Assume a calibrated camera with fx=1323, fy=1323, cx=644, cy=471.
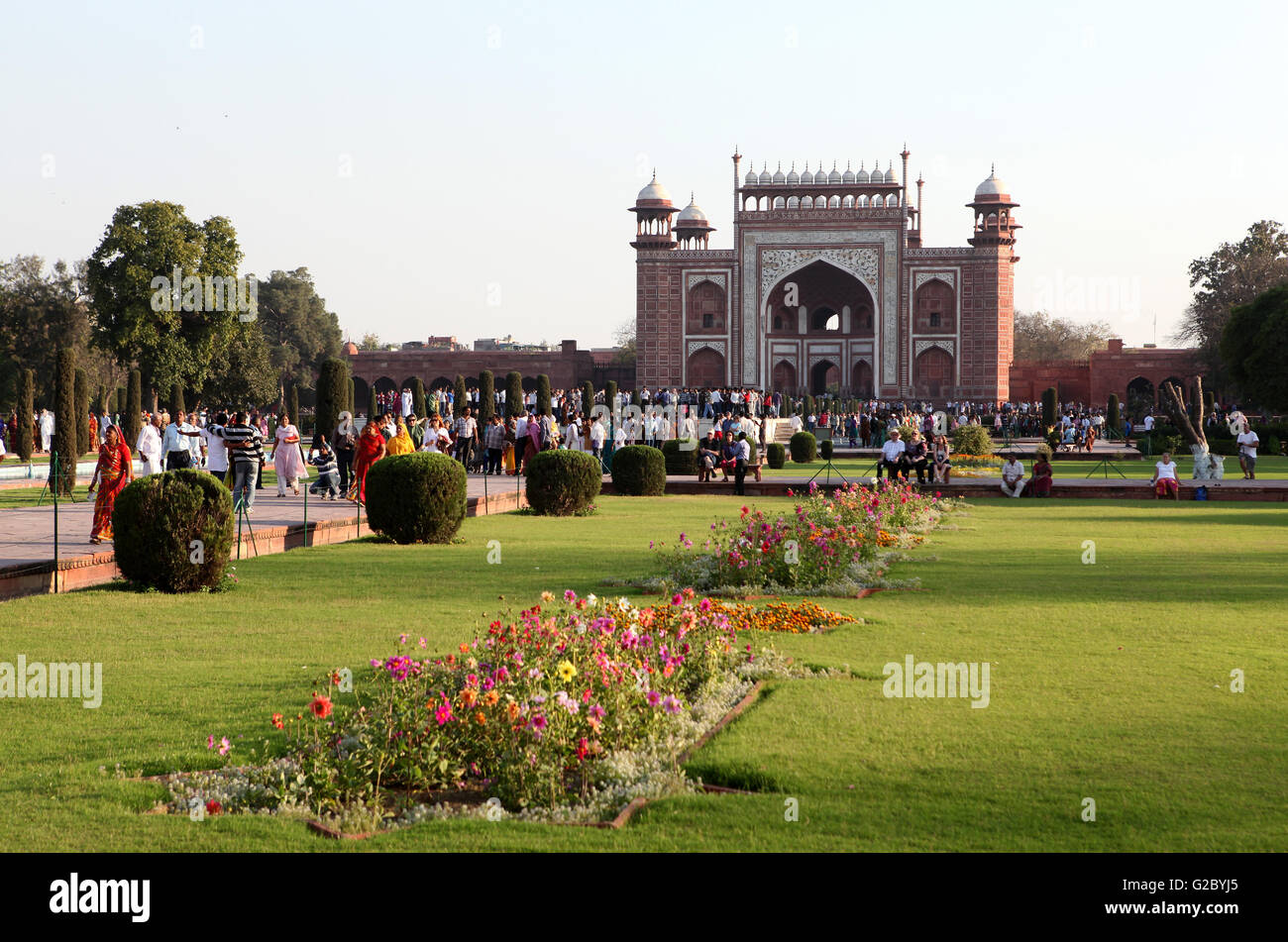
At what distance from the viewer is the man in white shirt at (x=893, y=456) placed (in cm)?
1603

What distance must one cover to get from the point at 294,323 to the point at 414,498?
4657 centimetres

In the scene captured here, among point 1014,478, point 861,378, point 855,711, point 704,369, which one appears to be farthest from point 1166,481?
point 861,378

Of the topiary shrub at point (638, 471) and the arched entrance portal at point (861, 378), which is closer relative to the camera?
the topiary shrub at point (638, 471)

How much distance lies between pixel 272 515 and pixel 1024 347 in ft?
218

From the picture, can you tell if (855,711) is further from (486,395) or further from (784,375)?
(784,375)

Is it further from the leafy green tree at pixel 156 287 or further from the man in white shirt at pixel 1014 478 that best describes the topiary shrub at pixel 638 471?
the leafy green tree at pixel 156 287

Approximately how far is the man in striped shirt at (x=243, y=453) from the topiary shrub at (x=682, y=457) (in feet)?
28.2

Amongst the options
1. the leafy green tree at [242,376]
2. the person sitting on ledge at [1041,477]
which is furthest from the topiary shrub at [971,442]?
the leafy green tree at [242,376]

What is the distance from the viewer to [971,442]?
80.1 feet

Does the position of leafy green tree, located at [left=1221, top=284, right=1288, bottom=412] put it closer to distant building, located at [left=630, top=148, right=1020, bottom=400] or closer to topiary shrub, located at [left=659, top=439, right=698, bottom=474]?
distant building, located at [left=630, top=148, right=1020, bottom=400]

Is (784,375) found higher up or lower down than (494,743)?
higher up
